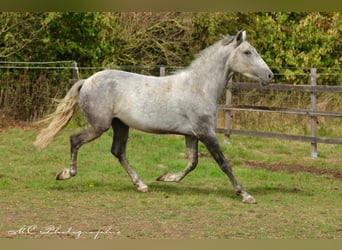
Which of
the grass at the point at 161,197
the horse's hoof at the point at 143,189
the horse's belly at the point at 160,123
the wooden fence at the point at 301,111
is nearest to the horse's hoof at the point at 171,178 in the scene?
the grass at the point at 161,197

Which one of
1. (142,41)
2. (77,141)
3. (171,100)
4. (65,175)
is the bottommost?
(65,175)

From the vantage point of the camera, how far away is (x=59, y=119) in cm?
749

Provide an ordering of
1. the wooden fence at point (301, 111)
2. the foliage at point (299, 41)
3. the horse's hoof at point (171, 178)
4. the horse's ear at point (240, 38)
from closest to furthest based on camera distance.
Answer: the horse's ear at point (240, 38) < the horse's hoof at point (171, 178) < the wooden fence at point (301, 111) < the foliage at point (299, 41)

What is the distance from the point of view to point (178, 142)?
40.7ft

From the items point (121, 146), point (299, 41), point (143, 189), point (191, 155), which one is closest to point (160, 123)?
point (191, 155)

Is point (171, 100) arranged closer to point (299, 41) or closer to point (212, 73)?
point (212, 73)

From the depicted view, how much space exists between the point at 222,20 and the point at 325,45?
2.90 meters

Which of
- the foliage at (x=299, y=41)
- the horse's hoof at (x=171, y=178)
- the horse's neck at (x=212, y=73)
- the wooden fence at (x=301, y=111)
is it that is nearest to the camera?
the horse's neck at (x=212, y=73)

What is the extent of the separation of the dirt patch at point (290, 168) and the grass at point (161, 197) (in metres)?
0.15

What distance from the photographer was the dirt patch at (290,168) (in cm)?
982

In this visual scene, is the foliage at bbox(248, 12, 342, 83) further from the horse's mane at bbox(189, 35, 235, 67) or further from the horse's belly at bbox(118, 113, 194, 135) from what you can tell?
the horse's belly at bbox(118, 113, 194, 135)

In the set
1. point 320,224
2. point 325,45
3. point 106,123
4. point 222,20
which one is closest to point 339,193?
point 320,224

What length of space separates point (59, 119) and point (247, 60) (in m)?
2.39

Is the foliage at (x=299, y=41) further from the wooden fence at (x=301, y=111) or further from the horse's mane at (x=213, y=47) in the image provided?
the horse's mane at (x=213, y=47)
